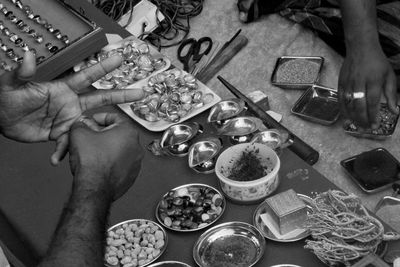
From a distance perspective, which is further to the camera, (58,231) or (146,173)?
(146,173)

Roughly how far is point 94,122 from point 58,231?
32cm

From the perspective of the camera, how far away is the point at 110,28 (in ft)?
7.66

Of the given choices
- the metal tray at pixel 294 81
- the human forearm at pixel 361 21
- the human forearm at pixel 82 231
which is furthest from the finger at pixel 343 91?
the human forearm at pixel 82 231

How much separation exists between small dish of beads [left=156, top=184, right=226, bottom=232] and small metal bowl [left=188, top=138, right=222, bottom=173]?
8 cm

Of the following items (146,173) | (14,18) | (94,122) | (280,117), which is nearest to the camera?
(94,122)

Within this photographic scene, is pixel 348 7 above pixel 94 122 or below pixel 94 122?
below

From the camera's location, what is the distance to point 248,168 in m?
1.56

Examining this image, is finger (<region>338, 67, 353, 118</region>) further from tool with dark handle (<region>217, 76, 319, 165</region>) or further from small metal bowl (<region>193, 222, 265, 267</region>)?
small metal bowl (<region>193, 222, 265, 267</region>)

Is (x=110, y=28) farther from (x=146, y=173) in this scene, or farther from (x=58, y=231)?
(x=58, y=231)

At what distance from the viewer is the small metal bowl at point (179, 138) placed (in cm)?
173

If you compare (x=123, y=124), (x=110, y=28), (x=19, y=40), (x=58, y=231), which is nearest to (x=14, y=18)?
(x=19, y=40)

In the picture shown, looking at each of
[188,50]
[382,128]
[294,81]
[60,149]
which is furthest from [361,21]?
[60,149]

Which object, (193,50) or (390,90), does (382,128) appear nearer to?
(390,90)

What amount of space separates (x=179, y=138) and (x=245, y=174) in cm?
31
